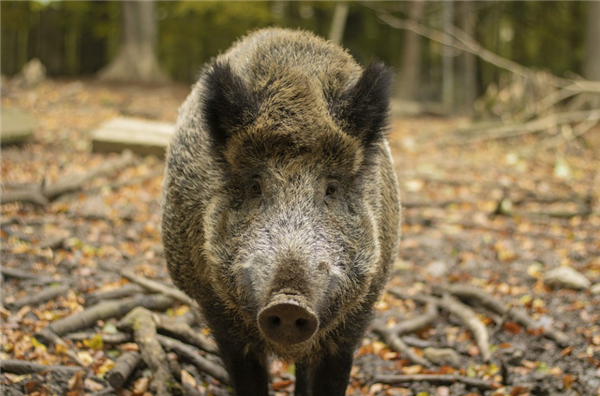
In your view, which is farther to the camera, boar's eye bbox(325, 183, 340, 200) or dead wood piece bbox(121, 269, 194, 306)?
dead wood piece bbox(121, 269, 194, 306)

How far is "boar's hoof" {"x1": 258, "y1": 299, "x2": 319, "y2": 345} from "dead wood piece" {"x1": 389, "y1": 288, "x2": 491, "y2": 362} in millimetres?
2753

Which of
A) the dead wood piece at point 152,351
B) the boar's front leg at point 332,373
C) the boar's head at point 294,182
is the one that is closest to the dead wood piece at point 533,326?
the boar's front leg at point 332,373

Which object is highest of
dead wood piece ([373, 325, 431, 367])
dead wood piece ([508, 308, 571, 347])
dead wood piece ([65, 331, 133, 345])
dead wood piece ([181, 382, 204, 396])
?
dead wood piece ([508, 308, 571, 347])

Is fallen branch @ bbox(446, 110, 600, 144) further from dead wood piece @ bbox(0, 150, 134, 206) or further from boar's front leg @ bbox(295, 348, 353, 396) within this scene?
boar's front leg @ bbox(295, 348, 353, 396)

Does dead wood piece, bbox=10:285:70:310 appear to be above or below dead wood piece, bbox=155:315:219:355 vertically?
above

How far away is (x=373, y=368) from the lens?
204 inches

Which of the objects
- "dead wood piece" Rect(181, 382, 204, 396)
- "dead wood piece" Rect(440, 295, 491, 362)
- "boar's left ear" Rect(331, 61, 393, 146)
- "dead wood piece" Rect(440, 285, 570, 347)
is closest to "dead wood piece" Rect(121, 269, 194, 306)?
"dead wood piece" Rect(181, 382, 204, 396)

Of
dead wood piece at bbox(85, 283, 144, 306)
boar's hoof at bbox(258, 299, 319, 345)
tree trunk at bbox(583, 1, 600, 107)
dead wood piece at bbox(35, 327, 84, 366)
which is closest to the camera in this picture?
boar's hoof at bbox(258, 299, 319, 345)

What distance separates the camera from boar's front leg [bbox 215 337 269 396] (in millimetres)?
3996

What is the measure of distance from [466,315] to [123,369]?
3074mm

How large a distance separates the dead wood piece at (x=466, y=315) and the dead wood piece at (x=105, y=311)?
2.37 metres

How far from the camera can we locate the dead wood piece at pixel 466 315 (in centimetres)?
522

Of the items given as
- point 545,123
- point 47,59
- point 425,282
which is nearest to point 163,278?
point 425,282

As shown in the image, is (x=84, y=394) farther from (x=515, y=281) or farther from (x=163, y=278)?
(x=515, y=281)
